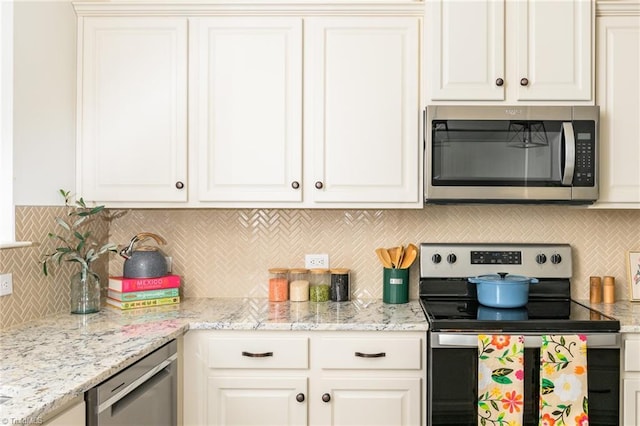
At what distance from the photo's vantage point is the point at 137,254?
257cm

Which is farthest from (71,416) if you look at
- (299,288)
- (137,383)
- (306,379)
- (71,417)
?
(299,288)

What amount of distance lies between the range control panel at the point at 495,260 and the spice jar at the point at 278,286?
67cm

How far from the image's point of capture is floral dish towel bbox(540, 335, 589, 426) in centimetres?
202

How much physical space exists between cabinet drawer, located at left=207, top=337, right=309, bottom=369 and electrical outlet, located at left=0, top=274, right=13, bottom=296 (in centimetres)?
78

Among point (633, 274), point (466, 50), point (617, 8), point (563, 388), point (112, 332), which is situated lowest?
point (563, 388)

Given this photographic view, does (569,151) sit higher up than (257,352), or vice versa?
(569,151)

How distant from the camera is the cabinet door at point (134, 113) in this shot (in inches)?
98.0

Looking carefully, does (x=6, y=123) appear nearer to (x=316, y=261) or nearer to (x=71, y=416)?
(x=71, y=416)

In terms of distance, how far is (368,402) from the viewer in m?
2.17

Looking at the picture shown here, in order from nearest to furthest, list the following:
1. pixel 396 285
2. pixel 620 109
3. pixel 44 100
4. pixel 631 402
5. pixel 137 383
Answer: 1. pixel 137 383
2. pixel 631 402
3. pixel 44 100
4. pixel 620 109
5. pixel 396 285

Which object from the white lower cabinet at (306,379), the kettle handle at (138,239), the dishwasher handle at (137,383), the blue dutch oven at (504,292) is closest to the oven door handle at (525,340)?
the white lower cabinet at (306,379)

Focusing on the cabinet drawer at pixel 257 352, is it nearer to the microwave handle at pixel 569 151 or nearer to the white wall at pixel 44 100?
the white wall at pixel 44 100

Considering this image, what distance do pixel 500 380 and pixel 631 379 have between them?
55cm

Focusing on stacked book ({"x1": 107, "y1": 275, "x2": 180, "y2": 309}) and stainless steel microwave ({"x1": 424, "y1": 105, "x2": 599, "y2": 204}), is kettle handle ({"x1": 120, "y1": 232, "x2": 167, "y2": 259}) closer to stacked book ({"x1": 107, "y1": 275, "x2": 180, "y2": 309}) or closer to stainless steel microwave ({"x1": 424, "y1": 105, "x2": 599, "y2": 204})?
stacked book ({"x1": 107, "y1": 275, "x2": 180, "y2": 309})
